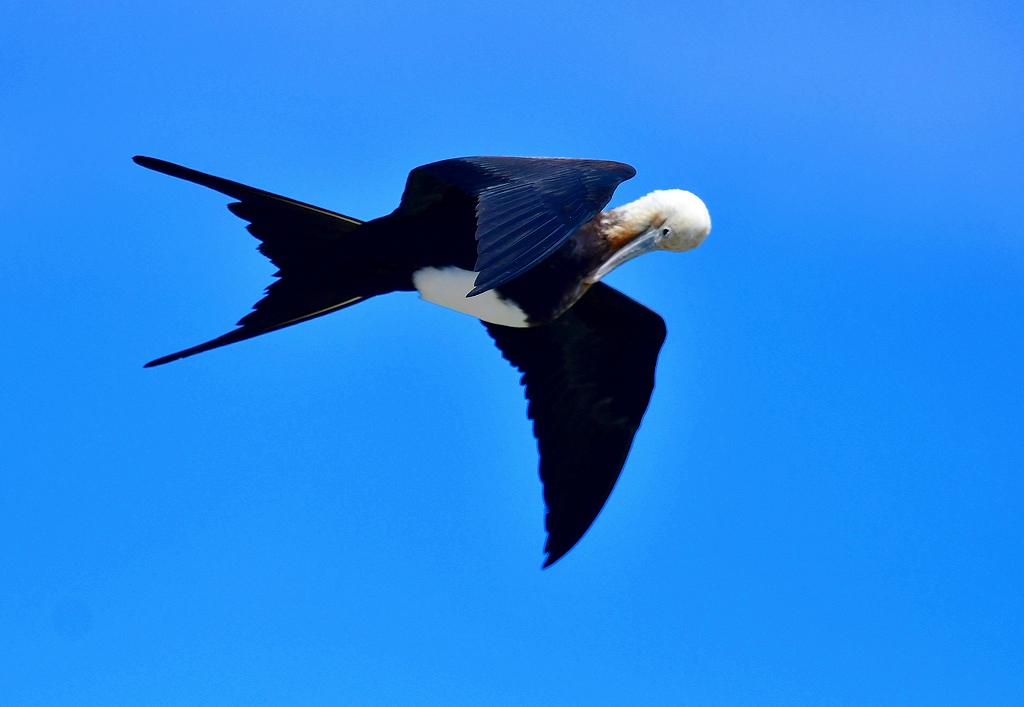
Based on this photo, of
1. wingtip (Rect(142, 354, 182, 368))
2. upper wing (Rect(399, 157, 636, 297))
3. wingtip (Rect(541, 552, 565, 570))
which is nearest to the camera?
upper wing (Rect(399, 157, 636, 297))

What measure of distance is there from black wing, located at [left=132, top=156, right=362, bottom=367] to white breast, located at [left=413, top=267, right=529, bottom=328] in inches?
15.0

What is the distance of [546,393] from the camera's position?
683 centimetres

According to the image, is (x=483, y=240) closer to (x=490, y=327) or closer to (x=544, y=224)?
(x=544, y=224)

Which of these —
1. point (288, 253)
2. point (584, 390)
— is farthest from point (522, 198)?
point (584, 390)

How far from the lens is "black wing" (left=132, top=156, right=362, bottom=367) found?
5742mm

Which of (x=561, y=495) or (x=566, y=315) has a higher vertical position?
(x=566, y=315)

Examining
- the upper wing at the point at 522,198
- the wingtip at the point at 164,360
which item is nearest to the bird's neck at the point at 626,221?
the upper wing at the point at 522,198

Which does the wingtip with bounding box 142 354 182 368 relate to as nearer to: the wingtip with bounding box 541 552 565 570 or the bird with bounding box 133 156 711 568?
the bird with bounding box 133 156 711 568

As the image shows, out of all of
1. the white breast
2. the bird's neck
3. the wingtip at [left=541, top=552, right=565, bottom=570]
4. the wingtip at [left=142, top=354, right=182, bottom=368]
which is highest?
the bird's neck

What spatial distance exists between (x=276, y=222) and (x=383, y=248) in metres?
0.50

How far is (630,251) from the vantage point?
613cm

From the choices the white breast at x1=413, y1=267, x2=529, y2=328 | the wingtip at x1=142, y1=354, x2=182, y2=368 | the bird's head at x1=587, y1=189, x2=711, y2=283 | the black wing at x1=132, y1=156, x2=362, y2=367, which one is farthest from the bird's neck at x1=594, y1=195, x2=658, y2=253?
the wingtip at x1=142, y1=354, x2=182, y2=368

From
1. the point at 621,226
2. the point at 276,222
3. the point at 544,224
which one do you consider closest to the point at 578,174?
the point at 544,224

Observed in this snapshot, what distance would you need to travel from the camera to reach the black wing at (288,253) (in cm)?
574
